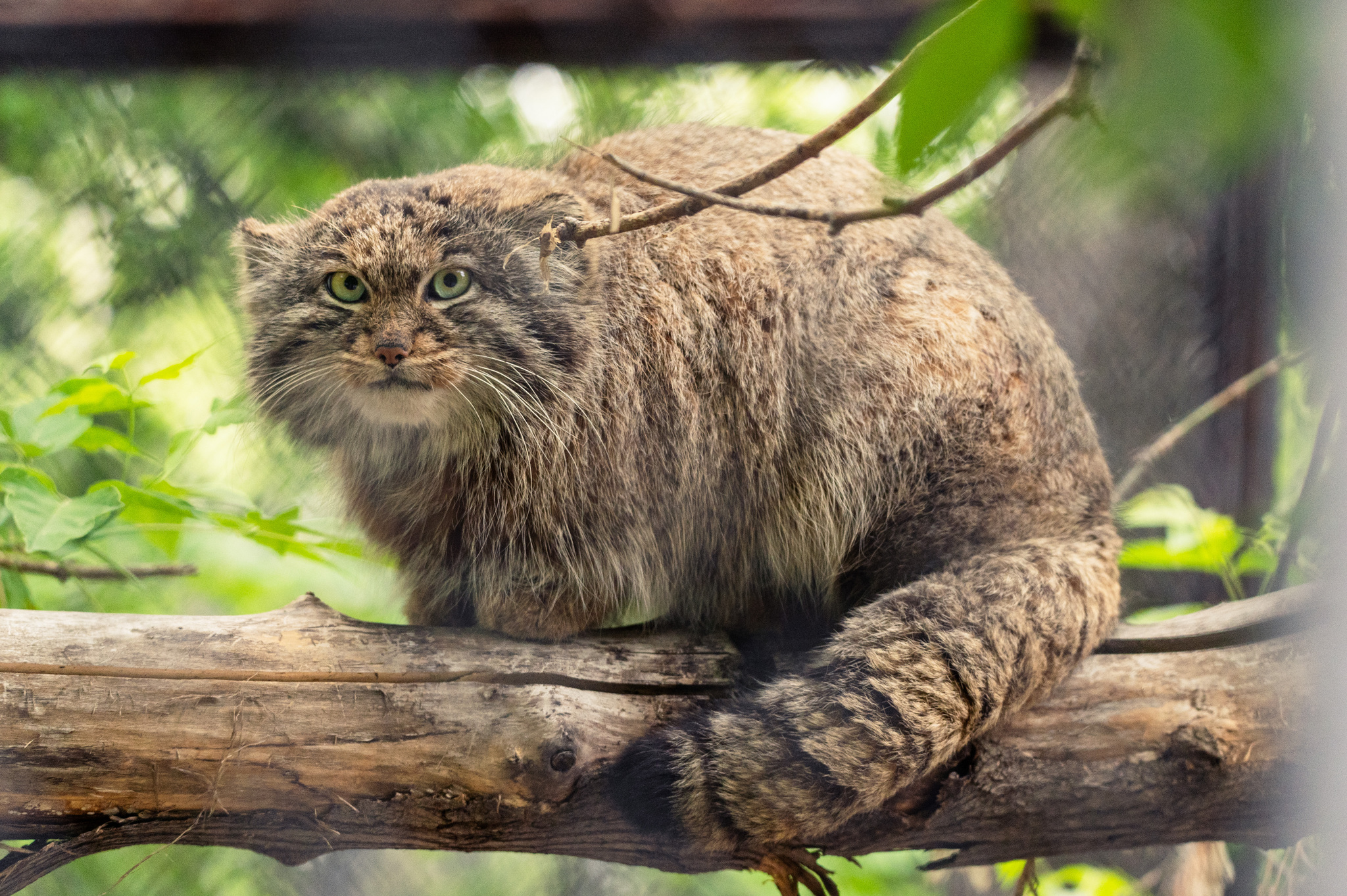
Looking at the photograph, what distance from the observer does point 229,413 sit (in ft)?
6.99

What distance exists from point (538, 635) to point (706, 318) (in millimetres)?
738

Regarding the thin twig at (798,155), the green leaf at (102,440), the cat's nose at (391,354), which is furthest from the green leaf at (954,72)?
the green leaf at (102,440)

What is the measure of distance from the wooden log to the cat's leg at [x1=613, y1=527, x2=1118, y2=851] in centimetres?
10

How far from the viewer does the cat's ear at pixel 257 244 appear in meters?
2.04

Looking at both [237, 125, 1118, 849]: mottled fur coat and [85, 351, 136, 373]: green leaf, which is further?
[85, 351, 136, 373]: green leaf

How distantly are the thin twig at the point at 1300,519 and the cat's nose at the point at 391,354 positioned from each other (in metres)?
2.05

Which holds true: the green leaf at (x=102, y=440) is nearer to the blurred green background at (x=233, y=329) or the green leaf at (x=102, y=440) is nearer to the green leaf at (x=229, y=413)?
the blurred green background at (x=233, y=329)

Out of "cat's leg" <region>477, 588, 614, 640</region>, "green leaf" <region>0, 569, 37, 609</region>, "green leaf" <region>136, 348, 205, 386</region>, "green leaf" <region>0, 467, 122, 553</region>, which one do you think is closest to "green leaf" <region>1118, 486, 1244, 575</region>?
"cat's leg" <region>477, 588, 614, 640</region>

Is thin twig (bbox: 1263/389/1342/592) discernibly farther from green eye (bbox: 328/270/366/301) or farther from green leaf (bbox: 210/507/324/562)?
green leaf (bbox: 210/507/324/562)

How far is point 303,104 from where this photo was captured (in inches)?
110

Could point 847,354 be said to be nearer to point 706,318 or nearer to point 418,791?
point 706,318

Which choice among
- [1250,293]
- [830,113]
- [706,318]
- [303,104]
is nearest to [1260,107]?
[706,318]

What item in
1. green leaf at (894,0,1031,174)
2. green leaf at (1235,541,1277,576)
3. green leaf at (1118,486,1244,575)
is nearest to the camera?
green leaf at (894,0,1031,174)

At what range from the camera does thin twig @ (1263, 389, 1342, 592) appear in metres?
2.31
